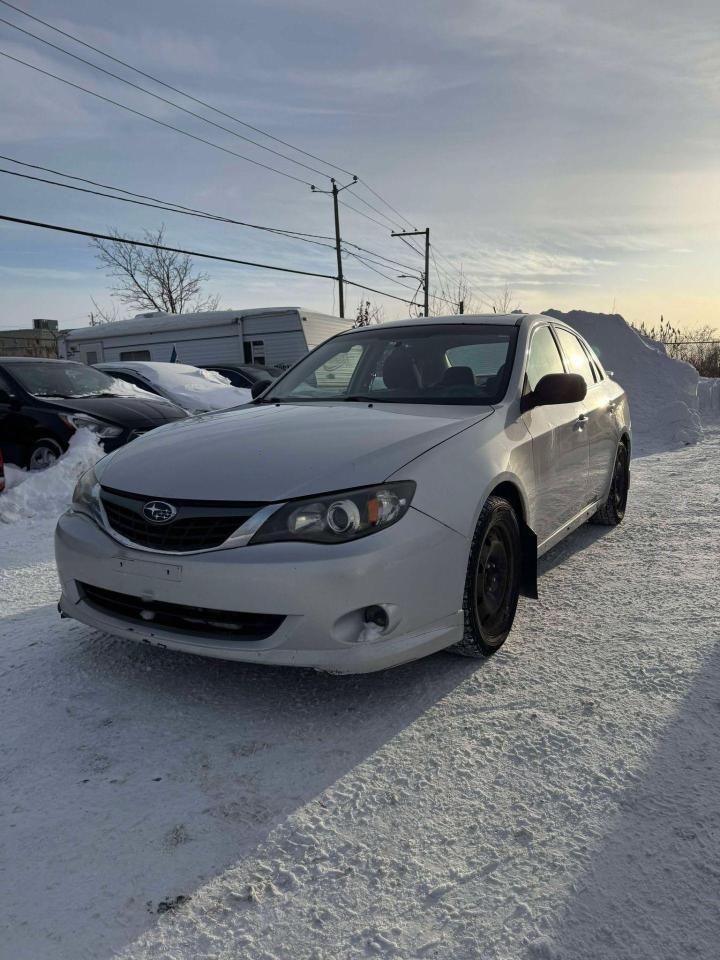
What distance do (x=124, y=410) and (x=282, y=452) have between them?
517cm

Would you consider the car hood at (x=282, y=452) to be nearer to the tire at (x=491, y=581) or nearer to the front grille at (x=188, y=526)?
the front grille at (x=188, y=526)

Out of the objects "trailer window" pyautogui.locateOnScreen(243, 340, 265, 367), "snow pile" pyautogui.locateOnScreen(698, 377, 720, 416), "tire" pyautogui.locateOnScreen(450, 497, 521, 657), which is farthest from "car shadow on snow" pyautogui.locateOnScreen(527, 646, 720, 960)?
"trailer window" pyautogui.locateOnScreen(243, 340, 265, 367)

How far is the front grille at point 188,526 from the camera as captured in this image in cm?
250

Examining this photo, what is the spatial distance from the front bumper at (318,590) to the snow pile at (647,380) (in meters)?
8.93

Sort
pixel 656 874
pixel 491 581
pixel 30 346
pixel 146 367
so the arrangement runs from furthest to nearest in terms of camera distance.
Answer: pixel 30 346 < pixel 146 367 < pixel 491 581 < pixel 656 874

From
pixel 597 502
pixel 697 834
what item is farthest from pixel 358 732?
pixel 597 502

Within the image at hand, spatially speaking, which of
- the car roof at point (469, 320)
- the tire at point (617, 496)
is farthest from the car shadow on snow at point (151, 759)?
the tire at point (617, 496)

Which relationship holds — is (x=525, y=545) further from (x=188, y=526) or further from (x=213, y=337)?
(x=213, y=337)

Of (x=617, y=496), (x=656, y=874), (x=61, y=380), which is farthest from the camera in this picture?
(x=61, y=380)

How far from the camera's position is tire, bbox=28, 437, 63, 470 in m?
6.97

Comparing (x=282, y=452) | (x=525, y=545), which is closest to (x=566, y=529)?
(x=525, y=545)

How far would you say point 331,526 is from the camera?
2457mm

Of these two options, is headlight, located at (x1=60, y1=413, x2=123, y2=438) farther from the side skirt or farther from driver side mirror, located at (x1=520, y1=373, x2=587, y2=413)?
driver side mirror, located at (x1=520, y1=373, x2=587, y2=413)

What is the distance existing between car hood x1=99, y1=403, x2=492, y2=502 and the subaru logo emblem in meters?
0.04
